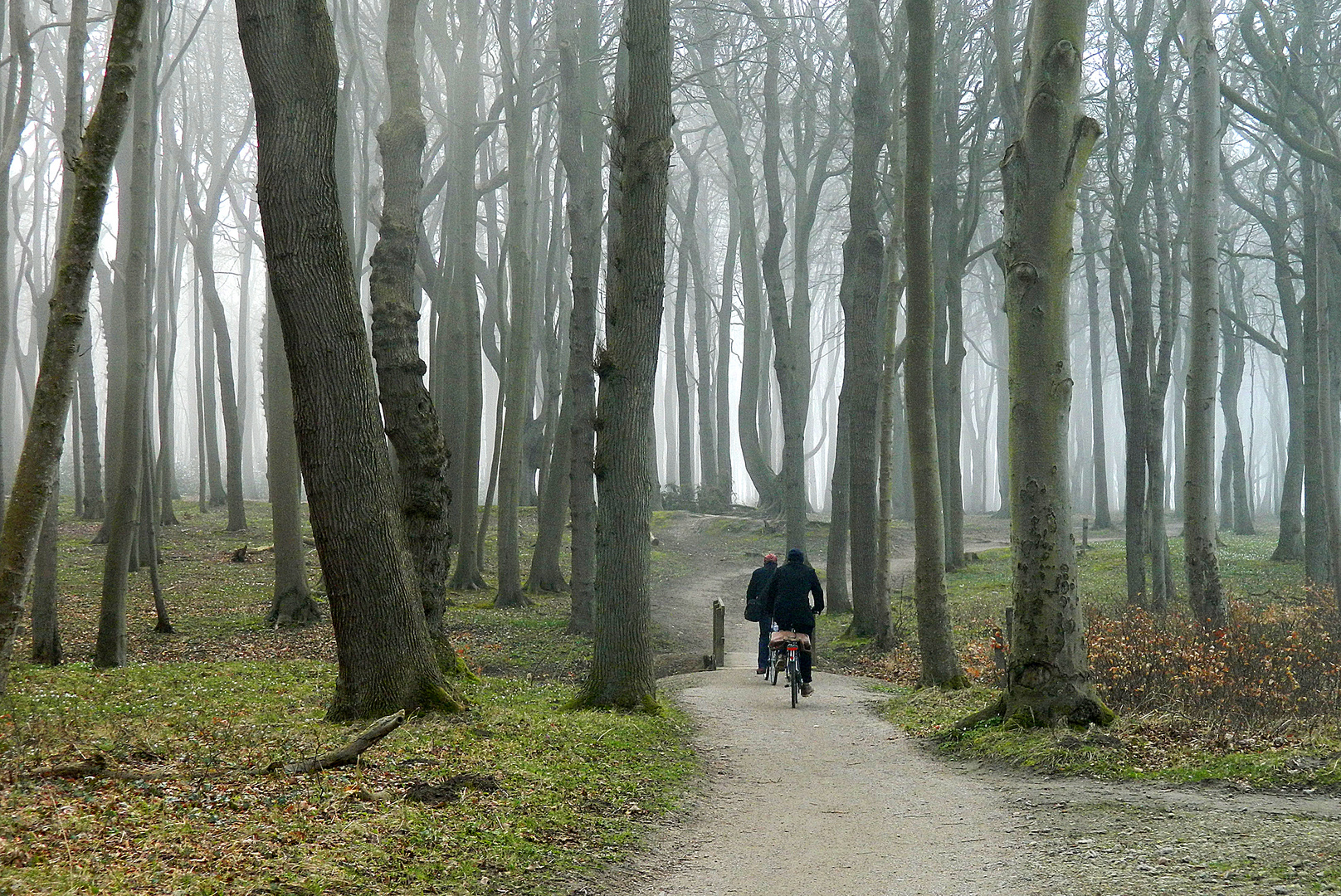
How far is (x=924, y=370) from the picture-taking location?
12.5 m

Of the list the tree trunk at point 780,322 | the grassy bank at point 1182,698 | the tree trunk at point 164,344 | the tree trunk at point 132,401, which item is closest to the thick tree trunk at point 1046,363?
the grassy bank at point 1182,698

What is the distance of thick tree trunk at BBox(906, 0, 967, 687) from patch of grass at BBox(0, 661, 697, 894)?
435cm

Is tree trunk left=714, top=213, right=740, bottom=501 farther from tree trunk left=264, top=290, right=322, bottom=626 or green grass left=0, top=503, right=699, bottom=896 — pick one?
green grass left=0, top=503, right=699, bottom=896

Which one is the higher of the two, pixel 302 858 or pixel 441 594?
pixel 441 594

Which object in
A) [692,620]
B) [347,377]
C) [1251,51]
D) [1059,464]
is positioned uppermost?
[1251,51]

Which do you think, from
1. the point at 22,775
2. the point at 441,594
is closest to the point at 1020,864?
the point at 22,775

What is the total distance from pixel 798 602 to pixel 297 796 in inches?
298

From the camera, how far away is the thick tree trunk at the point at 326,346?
25.5ft

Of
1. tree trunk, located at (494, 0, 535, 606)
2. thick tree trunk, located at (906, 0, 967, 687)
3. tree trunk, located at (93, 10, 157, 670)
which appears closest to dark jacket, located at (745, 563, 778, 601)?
thick tree trunk, located at (906, 0, 967, 687)

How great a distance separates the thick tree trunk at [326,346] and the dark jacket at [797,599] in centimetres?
537

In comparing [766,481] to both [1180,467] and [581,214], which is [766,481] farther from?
[1180,467]

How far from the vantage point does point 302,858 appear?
4586 mm

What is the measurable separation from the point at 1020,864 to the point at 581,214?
14377 millimetres

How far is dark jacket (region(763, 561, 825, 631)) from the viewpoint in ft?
40.0
